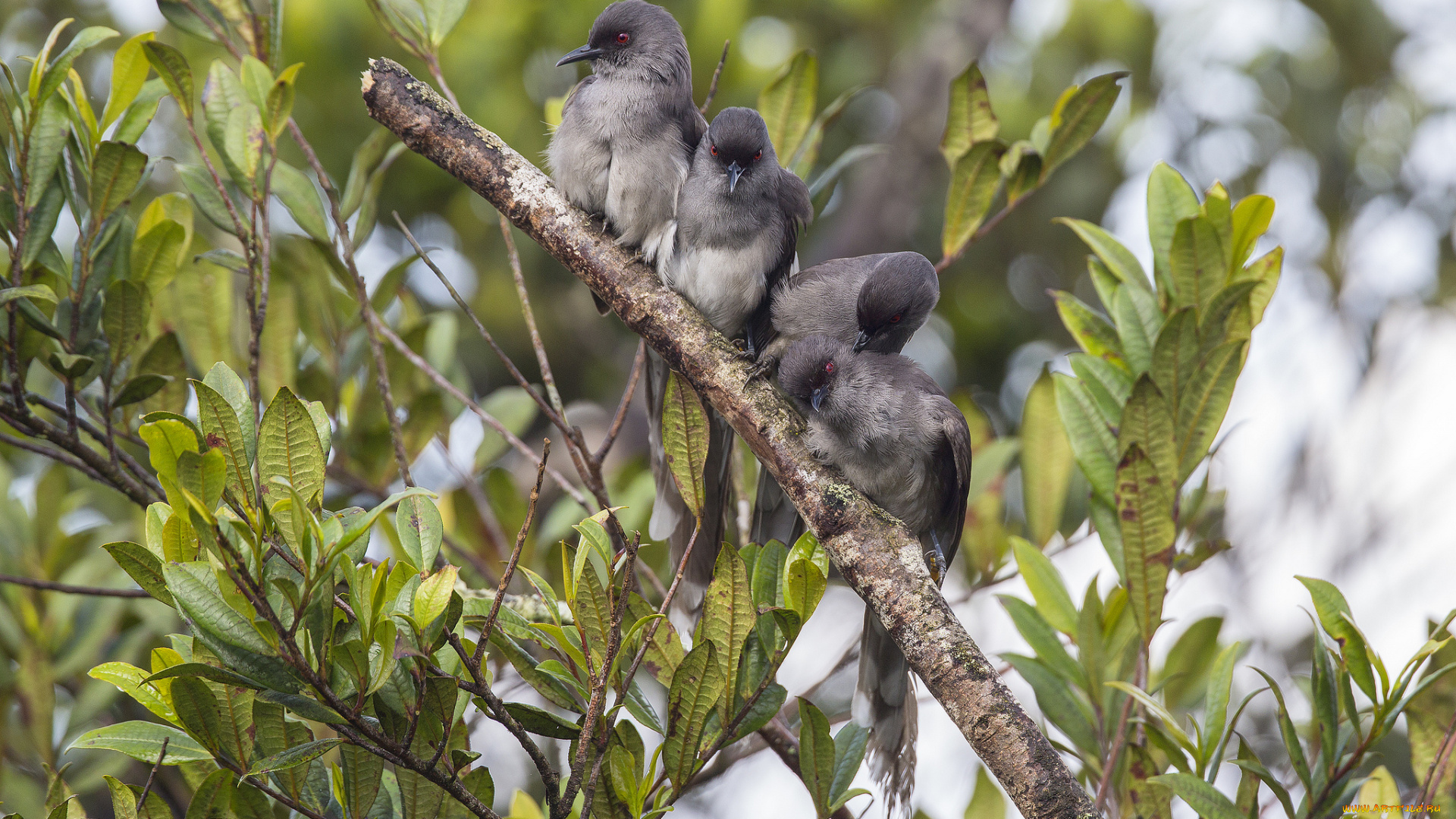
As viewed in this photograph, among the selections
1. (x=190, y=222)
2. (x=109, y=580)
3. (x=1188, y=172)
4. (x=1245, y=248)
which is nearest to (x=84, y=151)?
(x=190, y=222)

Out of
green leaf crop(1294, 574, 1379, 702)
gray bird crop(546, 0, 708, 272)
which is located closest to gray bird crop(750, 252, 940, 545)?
gray bird crop(546, 0, 708, 272)

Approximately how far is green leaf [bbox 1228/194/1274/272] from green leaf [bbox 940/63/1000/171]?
0.80 metres

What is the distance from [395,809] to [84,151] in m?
1.97

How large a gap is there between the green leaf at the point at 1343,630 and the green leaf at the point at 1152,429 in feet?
1.31

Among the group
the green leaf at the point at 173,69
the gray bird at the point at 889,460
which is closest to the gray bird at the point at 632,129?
the gray bird at the point at 889,460

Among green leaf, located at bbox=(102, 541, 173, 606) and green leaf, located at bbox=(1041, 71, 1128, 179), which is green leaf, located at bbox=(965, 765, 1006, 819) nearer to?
green leaf, located at bbox=(1041, 71, 1128, 179)

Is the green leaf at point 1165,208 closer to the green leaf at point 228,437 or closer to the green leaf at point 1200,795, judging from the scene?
the green leaf at point 1200,795

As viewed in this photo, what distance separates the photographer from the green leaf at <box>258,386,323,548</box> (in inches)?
75.1

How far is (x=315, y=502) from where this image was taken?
6.32ft

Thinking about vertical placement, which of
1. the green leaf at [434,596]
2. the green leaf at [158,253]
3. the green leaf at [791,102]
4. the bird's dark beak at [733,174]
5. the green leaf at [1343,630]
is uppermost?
the green leaf at [791,102]

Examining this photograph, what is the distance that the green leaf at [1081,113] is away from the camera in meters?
3.24

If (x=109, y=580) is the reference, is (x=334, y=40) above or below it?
above

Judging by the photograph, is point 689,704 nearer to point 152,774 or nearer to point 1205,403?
point 152,774

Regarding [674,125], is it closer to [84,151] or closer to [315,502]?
[84,151]
